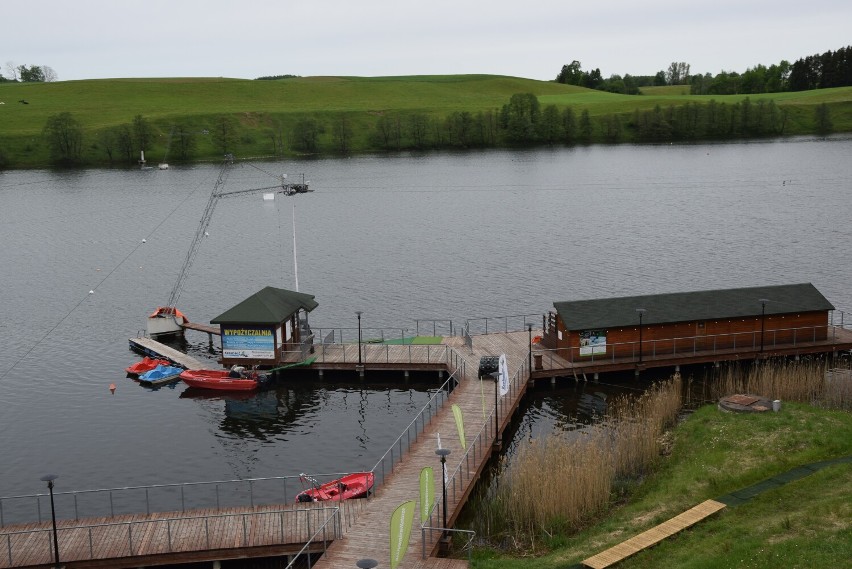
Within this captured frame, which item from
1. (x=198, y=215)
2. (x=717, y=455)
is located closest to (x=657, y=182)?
(x=198, y=215)

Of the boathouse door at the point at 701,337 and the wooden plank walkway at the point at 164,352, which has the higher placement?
the boathouse door at the point at 701,337

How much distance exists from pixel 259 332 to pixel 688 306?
2775cm

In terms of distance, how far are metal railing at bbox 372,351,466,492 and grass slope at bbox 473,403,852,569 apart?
466 inches

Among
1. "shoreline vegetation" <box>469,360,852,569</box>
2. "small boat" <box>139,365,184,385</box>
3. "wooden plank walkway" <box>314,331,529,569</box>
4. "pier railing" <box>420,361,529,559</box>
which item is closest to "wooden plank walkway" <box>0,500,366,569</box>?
"wooden plank walkway" <box>314,331,529,569</box>

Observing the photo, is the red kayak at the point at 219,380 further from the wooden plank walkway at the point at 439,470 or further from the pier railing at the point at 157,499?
the pier railing at the point at 157,499

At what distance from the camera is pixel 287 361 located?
59281mm

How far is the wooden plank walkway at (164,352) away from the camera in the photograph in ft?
205

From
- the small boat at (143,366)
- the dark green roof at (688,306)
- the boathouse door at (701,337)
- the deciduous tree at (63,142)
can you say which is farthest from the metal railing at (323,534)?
the deciduous tree at (63,142)

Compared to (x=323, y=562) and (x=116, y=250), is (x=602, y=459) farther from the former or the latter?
(x=116, y=250)

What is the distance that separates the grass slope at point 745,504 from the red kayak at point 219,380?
88.4ft

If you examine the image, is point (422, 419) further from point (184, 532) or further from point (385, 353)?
point (184, 532)

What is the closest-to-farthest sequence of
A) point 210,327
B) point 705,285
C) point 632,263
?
point 210,327 < point 705,285 < point 632,263

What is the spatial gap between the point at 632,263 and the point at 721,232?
67.9ft

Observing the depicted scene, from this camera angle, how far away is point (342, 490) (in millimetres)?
38250
